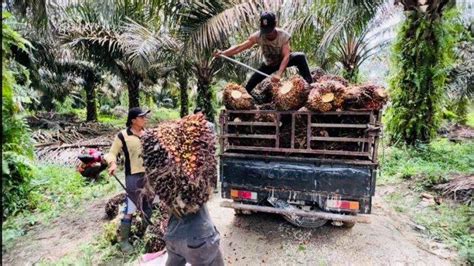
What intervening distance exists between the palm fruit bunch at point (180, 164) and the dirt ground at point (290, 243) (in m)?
1.88

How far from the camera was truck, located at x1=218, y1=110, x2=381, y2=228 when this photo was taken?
3.80 meters

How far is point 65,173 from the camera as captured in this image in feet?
25.0

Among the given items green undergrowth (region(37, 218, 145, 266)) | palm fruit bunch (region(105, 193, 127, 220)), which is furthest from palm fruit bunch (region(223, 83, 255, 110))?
palm fruit bunch (region(105, 193, 127, 220))

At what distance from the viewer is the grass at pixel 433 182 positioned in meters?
4.43

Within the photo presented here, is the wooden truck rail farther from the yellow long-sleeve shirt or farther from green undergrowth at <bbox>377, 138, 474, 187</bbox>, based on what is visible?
green undergrowth at <bbox>377, 138, 474, 187</bbox>

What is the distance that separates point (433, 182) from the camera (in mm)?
6066

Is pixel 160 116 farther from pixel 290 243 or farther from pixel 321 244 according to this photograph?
pixel 321 244

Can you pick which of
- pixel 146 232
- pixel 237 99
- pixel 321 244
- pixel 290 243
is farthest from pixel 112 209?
pixel 321 244

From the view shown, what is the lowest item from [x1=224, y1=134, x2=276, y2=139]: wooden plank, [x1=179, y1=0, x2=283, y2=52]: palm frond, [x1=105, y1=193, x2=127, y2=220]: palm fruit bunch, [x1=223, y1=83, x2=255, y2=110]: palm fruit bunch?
[x1=105, y1=193, x2=127, y2=220]: palm fruit bunch

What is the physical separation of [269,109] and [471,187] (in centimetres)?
365

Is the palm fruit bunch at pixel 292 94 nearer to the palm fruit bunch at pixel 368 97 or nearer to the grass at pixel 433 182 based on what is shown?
the palm fruit bunch at pixel 368 97

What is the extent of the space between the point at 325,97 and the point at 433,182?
356 cm

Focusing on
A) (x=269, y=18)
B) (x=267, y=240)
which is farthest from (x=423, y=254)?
(x=269, y=18)

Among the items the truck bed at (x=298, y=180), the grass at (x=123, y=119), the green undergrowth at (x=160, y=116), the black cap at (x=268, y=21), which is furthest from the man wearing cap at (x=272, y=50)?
the green undergrowth at (x=160, y=116)
